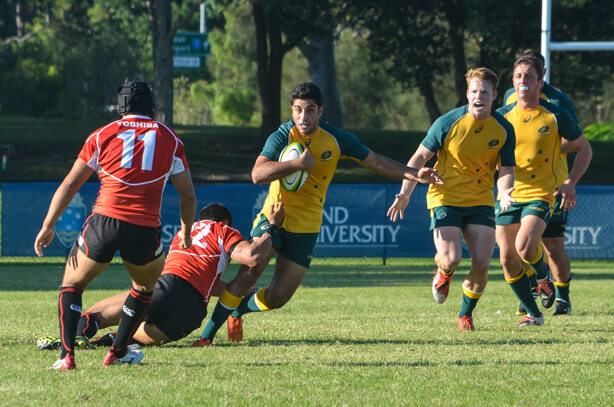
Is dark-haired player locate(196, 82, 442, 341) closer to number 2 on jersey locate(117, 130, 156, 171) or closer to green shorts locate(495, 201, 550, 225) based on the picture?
number 2 on jersey locate(117, 130, 156, 171)

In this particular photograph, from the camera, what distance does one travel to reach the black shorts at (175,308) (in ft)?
24.6

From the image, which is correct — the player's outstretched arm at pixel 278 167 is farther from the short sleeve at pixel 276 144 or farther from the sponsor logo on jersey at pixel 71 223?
the sponsor logo on jersey at pixel 71 223

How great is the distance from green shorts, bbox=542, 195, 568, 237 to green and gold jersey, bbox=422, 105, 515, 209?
2016 millimetres

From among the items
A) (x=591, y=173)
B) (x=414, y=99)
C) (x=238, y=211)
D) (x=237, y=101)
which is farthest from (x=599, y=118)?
(x=238, y=211)

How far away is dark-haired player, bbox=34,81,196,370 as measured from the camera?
6.22 m

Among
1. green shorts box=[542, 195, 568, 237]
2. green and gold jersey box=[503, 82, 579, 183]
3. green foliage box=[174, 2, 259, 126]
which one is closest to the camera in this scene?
green and gold jersey box=[503, 82, 579, 183]

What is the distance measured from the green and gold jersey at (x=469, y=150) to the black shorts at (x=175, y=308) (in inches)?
99.3

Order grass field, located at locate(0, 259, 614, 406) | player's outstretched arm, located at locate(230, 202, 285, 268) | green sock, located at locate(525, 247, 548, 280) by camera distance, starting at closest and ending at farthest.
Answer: grass field, located at locate(0, 259, 614, 406), player's outstretched arm, located at locate(230, 202, 285, 268), green sock, located at locate(525, 247, 548, 280)

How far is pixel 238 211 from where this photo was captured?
1888cm

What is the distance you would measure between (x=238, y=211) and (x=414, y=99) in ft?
134

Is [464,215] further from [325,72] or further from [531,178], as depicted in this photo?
[325,72]

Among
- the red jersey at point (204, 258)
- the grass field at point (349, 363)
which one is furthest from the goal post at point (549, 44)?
the red jersey at point (204, 258)

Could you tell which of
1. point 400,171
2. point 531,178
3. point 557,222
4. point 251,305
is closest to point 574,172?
point 531,178

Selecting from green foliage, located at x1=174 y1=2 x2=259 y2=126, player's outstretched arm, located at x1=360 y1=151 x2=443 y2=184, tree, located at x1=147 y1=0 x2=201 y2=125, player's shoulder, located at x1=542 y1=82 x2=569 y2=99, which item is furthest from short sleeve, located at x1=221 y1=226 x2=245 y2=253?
green foliage, located at x1=174 y1=2 x2=259 y2=126
